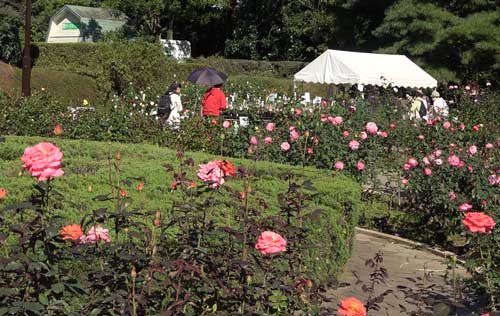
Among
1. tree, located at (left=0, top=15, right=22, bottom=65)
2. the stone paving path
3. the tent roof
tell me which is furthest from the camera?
tree, located at (left=0, top=15, right=22, bottom=65)

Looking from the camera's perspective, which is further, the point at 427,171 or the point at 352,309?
the point at 427,171

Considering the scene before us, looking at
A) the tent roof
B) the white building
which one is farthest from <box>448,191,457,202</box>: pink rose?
the white building

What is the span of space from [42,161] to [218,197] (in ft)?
10.4

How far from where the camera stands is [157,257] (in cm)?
299

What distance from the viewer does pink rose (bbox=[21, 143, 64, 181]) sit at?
235cm

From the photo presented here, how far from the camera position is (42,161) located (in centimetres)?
235

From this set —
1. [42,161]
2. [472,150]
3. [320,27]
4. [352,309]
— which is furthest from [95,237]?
[320,27]

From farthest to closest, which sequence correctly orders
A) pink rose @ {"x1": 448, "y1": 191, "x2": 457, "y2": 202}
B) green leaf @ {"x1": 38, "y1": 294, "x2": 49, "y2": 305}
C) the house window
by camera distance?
the house window < pink rose @ {"x1": 448, "y1": 191, "x2": 457, "y2": 202} < green leaf @ {"x1": 38, "y1": 294, "x2": 49, "y2": 305}

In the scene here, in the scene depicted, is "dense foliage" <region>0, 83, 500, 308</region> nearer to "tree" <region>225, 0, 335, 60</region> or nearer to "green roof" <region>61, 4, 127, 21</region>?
"tree" <region>225, 0, 335, 60</region>

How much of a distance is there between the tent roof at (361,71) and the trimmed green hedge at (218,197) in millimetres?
11050

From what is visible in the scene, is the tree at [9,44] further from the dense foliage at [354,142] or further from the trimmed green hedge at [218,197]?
the trimmed green hedge at [218,197]

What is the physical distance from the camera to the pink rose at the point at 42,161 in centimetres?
235

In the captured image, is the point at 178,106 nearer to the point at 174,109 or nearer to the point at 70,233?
the point at 174,109

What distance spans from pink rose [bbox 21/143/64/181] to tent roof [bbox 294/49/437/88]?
15.9 metres
